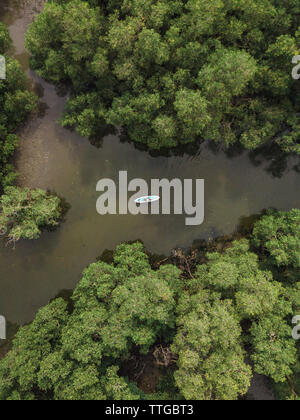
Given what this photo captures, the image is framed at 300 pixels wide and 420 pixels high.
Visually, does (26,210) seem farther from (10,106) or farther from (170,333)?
(170,333)

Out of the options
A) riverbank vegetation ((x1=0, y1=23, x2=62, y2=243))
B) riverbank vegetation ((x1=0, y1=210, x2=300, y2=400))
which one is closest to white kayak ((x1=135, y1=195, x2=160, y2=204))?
riverbank vegetation ((x1=0, y1=210, x2=300, y2=400))

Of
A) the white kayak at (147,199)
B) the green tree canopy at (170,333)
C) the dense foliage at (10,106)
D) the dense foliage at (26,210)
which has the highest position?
the dense foliage at (10,106)

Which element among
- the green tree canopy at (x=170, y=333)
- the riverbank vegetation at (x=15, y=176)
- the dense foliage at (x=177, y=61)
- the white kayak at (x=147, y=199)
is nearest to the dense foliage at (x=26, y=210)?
the riverbank vegetation at (x=15, y=176)

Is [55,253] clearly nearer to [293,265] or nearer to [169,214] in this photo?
[169,214]

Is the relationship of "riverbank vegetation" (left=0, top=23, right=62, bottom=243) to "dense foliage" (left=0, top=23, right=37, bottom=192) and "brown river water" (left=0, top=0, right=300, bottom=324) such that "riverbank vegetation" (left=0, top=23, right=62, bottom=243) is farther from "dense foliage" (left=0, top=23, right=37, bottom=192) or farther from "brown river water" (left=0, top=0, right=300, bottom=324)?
"brown river water" (left=0, top=0, right=300, bottom=324)

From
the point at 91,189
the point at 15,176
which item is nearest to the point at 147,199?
the point at 91,189

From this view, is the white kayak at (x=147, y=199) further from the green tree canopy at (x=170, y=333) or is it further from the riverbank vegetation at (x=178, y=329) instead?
the green tree canopy at (x=170, y=333)
